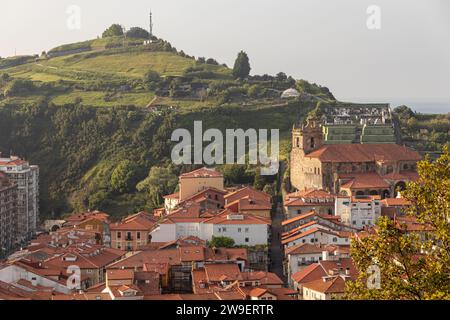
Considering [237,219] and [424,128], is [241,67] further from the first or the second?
[237,219]

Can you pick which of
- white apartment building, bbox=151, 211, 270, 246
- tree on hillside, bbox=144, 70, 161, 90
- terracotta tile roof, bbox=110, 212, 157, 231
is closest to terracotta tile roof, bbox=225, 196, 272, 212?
white apartment building, bbox=151, 211, 270, 246

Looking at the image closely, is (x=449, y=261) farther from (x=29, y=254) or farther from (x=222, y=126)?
(x=222, y=126)

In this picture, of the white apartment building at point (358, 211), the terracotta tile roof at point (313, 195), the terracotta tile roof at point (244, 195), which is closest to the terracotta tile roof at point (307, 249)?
the white apartment building at point (358, 211)

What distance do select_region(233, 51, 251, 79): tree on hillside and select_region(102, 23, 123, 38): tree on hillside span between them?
2353 centimetres

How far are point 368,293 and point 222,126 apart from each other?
48192mm

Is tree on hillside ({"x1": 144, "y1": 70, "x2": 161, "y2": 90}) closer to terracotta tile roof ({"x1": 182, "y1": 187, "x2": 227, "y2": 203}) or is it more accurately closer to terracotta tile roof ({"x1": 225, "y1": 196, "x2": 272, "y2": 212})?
terracotta tile roof ({"x1": 182, "y1": 187, "x2": 227, "y2": 203})

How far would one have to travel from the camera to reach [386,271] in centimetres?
900

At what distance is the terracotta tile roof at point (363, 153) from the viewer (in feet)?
143

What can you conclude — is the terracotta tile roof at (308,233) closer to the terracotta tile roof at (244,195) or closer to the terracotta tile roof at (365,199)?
the terracotta tile roof at (365,199)

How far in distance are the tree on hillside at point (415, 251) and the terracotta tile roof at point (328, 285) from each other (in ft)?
55.8

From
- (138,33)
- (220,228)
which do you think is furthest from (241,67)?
(220,228)

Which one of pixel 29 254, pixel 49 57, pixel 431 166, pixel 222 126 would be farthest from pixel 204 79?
pixel 431 166

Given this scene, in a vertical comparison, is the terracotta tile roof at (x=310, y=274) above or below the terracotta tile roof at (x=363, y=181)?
below
